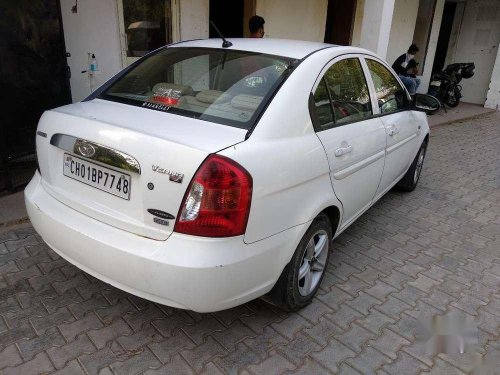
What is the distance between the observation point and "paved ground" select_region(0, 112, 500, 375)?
2188 millimetres

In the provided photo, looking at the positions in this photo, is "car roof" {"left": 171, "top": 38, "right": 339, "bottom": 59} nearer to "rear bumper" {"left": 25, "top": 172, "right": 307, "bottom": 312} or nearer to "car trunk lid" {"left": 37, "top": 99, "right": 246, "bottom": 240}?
"car trunk lid" {"left": 37, "top": 99, "right": 246, "bottom": 240}

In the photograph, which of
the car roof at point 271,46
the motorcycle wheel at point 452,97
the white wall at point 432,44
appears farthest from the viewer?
the white wall at point 432,44

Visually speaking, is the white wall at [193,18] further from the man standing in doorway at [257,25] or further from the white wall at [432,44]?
the white wall at [432,44]

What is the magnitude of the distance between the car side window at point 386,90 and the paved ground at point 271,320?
1.20m

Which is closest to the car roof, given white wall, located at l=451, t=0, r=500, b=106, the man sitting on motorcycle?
the man sitting on motorcycle

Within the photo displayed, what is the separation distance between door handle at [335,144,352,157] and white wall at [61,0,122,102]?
3.91 meters

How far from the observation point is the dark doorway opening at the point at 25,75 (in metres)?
3.87

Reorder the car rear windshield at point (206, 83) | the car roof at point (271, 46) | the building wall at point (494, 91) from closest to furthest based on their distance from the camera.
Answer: the car rear windshield at point (206, 83)
the car roof at point (271, 46)
the building wall at point (494, 91)

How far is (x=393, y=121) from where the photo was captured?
355cm

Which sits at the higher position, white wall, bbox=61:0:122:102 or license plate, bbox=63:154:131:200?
white wall, bbox=61:0:122:102

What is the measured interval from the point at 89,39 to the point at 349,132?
3.91 meters

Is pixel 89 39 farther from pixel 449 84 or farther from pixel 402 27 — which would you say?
pixel 449 84

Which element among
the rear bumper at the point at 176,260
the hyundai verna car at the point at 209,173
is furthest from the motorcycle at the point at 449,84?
the rear bumper at the point at 176,260

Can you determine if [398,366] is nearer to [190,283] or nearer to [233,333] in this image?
[233,333]
